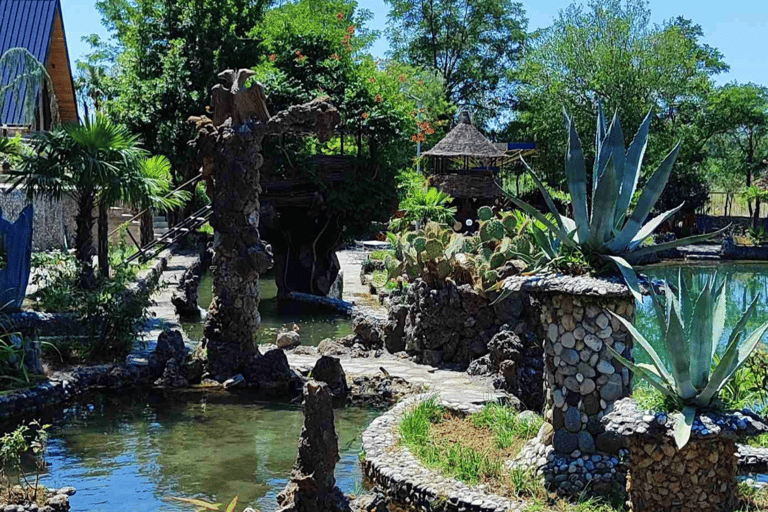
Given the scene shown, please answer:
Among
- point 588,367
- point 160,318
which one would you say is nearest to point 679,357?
point 588,367

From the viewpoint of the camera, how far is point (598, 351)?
25.0 ft

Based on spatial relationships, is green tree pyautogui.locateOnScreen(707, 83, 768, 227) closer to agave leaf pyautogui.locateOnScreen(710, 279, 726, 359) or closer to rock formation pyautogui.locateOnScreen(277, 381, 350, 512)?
agave leaf pyautogui.locateOnScreen(710, 279, 726, 359)

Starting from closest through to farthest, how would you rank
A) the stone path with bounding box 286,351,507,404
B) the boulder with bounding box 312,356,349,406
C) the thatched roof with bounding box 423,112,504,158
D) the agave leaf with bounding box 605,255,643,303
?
the agave leaf with bounding box 605,255,643,303 < the stone path with bounding box 286,351,507,404 < the boulder with bounding box 312,356,349,406 < the thatched roof with bounding box 423,112,504,158

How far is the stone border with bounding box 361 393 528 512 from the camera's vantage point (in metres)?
7.26

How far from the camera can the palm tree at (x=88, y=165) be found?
14922 millimetres

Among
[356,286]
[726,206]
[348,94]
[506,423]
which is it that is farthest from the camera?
[726,206]

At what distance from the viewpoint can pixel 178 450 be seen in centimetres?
1030

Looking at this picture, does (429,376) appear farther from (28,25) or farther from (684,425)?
(28,25)

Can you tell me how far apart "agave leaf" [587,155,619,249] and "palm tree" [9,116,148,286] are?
30.6 ft

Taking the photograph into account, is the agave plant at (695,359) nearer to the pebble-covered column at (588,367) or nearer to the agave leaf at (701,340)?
the agave leaf at (701,340)

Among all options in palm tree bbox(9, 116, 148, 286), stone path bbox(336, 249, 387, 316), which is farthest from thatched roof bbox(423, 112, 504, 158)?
palm tree bbox(9, 116, 148, 286)

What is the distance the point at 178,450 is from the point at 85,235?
681 centimetres

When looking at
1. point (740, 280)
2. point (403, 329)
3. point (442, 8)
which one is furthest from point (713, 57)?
point (403, 329)

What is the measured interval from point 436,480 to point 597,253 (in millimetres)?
2239
